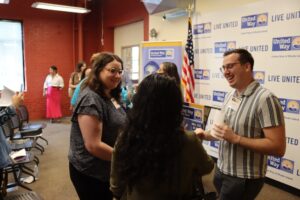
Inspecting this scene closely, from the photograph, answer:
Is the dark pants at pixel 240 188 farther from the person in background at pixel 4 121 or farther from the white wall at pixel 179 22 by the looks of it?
the white wall at pixel 179 22

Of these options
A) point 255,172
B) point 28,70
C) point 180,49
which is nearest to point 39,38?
point 28,70

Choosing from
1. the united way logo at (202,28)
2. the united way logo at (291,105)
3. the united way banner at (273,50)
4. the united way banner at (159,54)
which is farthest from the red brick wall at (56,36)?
the united way logo at (291,105)

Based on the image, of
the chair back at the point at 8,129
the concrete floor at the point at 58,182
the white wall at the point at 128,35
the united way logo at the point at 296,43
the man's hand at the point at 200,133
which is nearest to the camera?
the man's hand at the point at 200,133

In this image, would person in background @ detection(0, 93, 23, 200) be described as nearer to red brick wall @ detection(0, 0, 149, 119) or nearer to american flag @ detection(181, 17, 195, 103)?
american flag @ detection(181, 17, 195, 103)

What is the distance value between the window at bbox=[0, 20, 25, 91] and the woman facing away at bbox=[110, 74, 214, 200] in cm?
670

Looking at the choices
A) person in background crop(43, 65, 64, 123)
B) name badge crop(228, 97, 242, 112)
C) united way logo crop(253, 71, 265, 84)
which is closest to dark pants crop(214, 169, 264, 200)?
name badge crop(228, 97, 242, 112)

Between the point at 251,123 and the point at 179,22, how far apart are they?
3.88 m

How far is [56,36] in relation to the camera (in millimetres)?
7621

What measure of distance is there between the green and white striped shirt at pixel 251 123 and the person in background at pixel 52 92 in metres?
6.23

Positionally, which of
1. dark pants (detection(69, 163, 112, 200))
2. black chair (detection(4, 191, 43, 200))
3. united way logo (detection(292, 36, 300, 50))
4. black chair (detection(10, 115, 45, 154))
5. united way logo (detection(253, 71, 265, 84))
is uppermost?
united way logo (detection(292, 36, 300, 50))

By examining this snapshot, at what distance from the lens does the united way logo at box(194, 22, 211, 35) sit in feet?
13.9

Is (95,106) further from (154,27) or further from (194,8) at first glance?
(154,27)

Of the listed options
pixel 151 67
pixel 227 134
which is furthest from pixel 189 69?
pixel 227 134

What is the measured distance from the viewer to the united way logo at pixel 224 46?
151 inches
